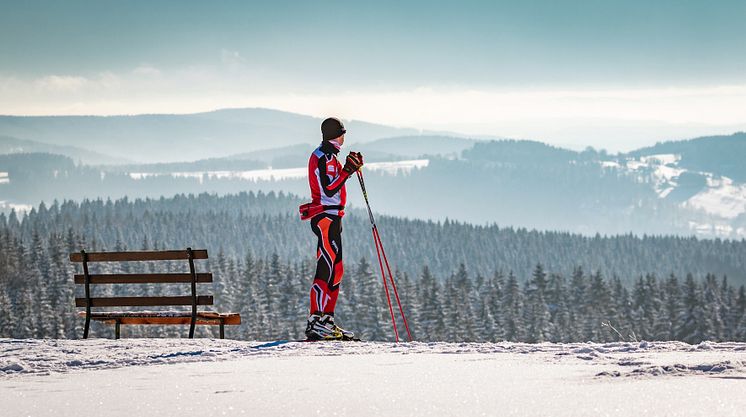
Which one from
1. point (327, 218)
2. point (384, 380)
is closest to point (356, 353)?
point (384, 380)

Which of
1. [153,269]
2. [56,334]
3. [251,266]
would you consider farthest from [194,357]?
[153,269]

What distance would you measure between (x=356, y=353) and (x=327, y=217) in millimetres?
2906

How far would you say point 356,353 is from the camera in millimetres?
11844

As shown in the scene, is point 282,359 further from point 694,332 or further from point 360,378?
point 694,332

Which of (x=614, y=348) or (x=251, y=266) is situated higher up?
(x=614, y=348)

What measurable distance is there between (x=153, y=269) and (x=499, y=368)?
5165 inches

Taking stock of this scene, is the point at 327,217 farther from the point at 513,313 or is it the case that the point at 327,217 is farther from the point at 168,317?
the point at 513,313

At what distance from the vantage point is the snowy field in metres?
7.62

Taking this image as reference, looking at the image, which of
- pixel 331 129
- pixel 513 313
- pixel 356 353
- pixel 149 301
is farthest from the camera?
pixel 513 313

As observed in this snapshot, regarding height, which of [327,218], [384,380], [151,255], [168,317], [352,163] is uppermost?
[352,163]

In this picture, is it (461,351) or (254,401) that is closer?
(254,401)

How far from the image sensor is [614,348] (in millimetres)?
11258

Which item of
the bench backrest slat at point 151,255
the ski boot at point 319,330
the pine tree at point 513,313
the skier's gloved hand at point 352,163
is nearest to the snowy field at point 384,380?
the ski boot at point 319,330

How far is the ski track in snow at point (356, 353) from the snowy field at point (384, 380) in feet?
0.06
